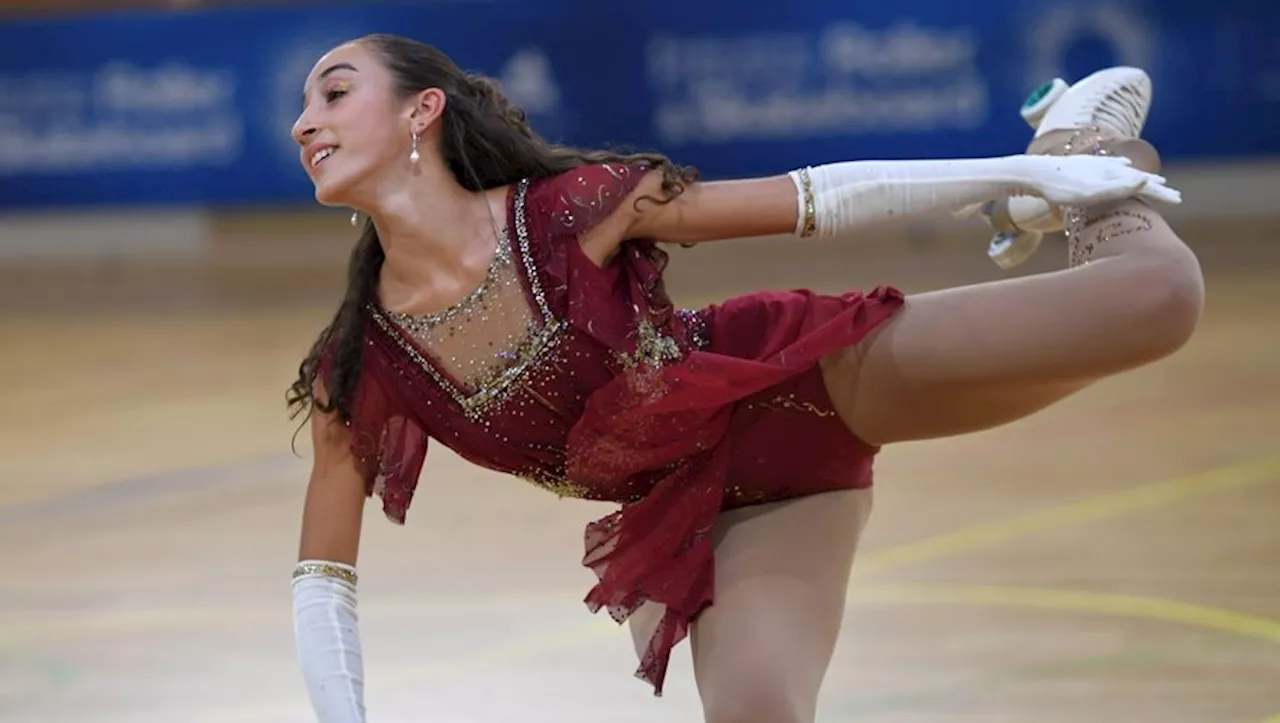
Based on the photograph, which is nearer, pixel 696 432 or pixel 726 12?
pixel 696 432

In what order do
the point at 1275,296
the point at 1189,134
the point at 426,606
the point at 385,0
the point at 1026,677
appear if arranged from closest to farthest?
the point at 1026,677
the point at 426,606
the point at 1275,296
the point at 1189,134
the point at 385,0

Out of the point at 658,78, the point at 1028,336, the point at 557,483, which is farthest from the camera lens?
the point at 658,78

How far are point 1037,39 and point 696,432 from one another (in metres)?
6.72

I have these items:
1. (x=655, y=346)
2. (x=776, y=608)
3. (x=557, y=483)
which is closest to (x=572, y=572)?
(x=557, y=483)

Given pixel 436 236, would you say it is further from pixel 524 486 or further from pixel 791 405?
pixel 524 486

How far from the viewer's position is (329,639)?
2607 mm

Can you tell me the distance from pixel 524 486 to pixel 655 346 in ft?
8.78

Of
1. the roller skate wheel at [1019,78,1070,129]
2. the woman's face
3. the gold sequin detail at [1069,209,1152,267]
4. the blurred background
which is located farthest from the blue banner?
the woman's face

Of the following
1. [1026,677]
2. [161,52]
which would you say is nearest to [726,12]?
[161,52]

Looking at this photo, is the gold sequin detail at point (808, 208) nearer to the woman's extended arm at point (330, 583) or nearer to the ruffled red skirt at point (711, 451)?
the ruffled red skirt at point (711, 451)

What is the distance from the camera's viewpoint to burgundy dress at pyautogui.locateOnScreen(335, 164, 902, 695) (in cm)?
266

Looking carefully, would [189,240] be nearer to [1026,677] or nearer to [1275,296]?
[1275,296]

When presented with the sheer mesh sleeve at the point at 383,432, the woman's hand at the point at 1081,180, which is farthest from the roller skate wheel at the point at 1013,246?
the sheer mesh sleeve at the point at 383,432

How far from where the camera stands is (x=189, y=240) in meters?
11.1
